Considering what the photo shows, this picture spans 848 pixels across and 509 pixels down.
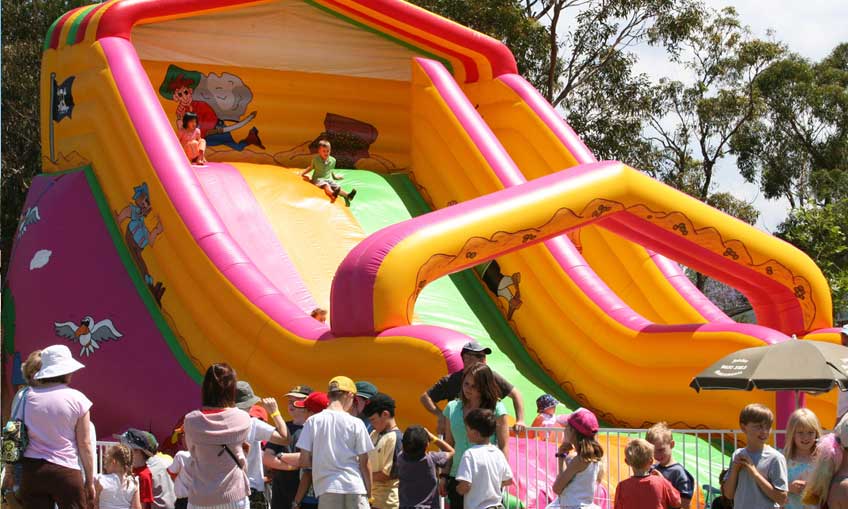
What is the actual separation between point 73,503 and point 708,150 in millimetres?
23477

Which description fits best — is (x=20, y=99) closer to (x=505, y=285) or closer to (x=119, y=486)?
(x=505, y=285)

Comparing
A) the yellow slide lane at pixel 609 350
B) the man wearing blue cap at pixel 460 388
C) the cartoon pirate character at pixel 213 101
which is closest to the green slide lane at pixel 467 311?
the yellow slide lane at pixel 609 350

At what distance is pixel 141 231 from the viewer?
10898 mm

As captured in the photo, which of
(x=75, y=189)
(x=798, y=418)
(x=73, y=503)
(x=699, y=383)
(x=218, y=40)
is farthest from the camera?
(x=218, y=40)

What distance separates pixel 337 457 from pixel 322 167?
7346 millimetres

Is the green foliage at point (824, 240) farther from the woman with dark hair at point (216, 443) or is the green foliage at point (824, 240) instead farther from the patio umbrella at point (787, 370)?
the woman with dark hair at point (216, 443)

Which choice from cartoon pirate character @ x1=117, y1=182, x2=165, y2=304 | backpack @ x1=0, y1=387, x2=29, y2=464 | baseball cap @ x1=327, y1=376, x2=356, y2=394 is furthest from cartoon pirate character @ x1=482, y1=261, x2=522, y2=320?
backpack @ x1=0, y1=387, x2=29, y2=464

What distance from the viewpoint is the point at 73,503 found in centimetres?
571

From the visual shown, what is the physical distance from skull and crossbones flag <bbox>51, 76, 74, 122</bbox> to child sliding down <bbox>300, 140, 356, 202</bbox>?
7.68ft

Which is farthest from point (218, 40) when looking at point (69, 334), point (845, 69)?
point (845, 69)

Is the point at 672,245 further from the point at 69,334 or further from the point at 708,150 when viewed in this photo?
the point at 708,150

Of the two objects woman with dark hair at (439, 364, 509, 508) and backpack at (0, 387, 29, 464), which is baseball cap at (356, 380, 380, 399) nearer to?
woman with dark hair at (439, 364, 509, 508)

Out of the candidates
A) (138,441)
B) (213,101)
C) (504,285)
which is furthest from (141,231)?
(138,441)

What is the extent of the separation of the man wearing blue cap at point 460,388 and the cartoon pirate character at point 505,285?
4.66 m
